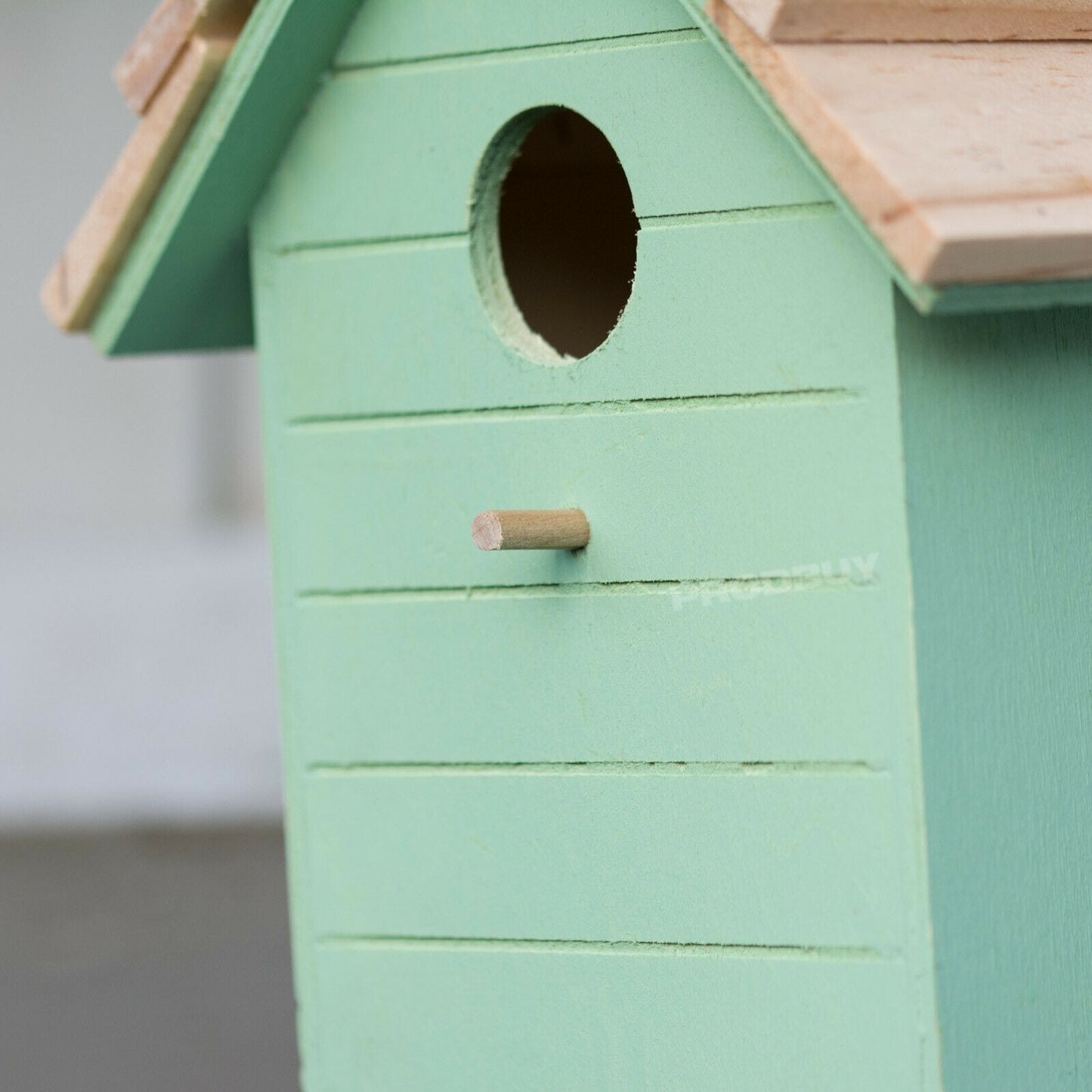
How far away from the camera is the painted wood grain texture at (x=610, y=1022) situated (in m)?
1.21

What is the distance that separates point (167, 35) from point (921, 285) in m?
0.68

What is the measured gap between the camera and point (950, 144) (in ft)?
3.52

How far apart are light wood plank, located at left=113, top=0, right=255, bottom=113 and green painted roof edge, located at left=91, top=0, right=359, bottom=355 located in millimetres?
34

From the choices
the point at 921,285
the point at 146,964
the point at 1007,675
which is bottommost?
the point at 146,964

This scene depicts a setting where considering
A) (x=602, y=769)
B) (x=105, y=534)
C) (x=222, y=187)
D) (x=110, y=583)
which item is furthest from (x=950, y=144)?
(x=105, y=534)

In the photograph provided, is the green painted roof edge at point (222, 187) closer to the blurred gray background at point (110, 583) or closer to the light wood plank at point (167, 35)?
the light wood plank at point (167, 35)

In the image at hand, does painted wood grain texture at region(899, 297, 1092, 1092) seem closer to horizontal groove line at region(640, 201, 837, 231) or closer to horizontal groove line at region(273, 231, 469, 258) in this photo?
horizontal groove line at region(640, 201, 837, 231)

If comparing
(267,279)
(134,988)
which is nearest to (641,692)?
(267,279)

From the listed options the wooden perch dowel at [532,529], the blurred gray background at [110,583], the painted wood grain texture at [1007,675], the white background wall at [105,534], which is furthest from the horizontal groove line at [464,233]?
the white background wall at [105,534]

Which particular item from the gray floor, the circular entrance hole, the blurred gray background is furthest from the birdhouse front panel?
the blurred gray background

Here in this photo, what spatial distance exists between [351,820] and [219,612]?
3.38 m

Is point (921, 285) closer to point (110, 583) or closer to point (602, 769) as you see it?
point (602, 769)

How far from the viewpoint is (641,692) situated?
128cm

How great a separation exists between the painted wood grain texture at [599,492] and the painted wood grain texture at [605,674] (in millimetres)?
20
